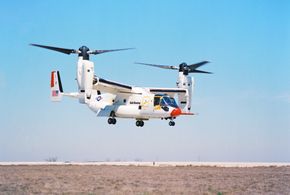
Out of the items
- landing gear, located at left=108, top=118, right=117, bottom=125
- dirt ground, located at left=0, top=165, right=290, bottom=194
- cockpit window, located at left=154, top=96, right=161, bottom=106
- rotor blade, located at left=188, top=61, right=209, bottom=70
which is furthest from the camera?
rotor blade, located at left=188, top=61, right=209, bottom=70

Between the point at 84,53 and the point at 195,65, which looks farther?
Result: the point at 195,65

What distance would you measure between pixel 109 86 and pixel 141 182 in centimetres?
1763

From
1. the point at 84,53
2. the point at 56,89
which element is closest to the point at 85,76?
the point at 84,53

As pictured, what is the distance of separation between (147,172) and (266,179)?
30.3 feet

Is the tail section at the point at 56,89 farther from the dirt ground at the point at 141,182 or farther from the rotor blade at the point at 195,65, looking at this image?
the dirt ground at the point at 141,182

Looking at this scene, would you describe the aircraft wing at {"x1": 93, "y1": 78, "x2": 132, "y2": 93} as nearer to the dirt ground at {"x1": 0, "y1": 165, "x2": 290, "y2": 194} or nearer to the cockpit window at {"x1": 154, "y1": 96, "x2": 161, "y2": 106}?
the cockpit window at {"x1": 154, "y1": 96, "x2": 161, "y2": 106}

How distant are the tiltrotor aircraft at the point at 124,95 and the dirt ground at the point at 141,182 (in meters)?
7.79

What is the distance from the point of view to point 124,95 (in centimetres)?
4981

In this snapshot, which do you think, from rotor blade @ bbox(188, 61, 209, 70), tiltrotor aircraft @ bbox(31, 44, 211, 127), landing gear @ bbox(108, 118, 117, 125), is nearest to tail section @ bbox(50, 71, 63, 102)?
tiltrotor aircraft @ bbox(31, 44, 211, 127)

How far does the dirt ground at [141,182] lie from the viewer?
27.9m

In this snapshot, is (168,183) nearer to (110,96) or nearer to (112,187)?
(112,187)

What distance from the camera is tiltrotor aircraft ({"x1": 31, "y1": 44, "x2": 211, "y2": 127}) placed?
44.7 m

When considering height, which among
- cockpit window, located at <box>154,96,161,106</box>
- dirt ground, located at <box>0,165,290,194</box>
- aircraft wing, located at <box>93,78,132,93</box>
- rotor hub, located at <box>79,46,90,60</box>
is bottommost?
dirt ground, located at <box>0,165,290,194</box>

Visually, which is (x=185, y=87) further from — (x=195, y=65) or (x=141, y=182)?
(x=141, y=182)
